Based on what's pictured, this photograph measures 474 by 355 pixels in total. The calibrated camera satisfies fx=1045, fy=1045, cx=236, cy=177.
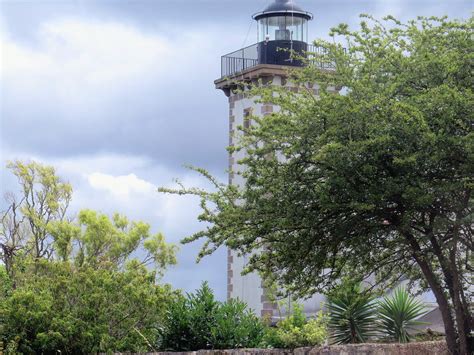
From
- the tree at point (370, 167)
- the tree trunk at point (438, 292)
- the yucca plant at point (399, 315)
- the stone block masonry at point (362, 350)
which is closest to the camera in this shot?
the tree at point (370, 167)

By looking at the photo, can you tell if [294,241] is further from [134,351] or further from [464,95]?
[134,351]

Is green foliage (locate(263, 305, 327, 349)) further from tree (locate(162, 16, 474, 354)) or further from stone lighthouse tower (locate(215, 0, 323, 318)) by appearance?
stone lighthouse tower (locate(215, 0, 323, 318))

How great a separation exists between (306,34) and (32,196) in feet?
42.2

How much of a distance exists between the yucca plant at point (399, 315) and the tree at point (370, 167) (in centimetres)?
718

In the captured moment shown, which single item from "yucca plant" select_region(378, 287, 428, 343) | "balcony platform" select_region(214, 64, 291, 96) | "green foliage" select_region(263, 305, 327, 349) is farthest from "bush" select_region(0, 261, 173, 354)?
"balcony platform" select_region(214, 64, 291, 96)

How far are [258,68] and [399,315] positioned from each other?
40.3 ft

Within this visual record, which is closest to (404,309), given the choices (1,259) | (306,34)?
(306,34)

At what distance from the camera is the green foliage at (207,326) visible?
23125 millimetres

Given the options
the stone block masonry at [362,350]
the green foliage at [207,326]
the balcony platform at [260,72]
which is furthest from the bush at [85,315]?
the balcony platform at [260,72]

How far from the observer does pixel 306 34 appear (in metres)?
37.6

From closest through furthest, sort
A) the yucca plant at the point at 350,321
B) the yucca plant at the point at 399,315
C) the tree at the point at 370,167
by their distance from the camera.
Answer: the tree at the point at 370,167 < the yucca plant at the point at 350,321 < the yucca plant at the point at 399,315

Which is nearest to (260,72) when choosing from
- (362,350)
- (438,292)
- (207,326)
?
(207,326)

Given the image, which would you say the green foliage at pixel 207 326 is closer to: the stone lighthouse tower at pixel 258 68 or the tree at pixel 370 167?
the tree at pixel 370 167

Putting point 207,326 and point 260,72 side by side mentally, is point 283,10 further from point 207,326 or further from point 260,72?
point 207,326
